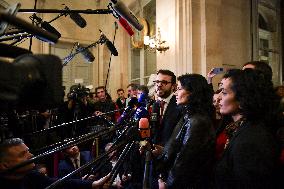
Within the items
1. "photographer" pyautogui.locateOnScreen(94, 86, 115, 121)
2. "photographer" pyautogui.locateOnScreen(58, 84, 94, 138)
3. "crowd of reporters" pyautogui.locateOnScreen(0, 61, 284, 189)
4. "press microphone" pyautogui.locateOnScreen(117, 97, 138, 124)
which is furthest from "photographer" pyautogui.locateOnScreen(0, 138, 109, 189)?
"photographer" pyautogui.locateOnScreen(94, 86, 115, 121)

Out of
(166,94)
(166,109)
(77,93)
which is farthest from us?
(77,93)

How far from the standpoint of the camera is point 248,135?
1.71 meters

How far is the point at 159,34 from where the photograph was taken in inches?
266

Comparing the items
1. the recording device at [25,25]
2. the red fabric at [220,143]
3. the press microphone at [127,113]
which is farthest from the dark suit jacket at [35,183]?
the recording device at [25,25]

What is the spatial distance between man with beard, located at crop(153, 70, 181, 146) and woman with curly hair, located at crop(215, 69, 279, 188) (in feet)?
Result: 2.71

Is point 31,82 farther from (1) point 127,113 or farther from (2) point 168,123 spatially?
(2) point 168,123

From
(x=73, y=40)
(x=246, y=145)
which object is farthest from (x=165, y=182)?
(x=73, y=40)

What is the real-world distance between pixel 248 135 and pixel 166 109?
143 cm

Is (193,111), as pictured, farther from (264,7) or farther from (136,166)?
(264,7)

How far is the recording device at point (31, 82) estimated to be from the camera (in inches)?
28.4

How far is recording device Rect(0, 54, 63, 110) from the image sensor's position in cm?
72

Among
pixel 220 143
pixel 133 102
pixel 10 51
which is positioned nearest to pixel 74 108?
pixel 133 102

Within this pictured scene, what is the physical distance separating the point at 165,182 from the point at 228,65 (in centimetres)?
423

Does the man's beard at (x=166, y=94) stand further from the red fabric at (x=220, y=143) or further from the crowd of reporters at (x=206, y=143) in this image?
the red fabric at (x=220, y=143)
